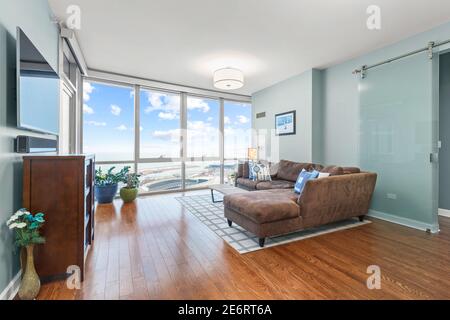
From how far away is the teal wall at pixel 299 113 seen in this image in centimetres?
419

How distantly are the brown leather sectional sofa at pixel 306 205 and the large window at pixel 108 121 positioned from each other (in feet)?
10.2

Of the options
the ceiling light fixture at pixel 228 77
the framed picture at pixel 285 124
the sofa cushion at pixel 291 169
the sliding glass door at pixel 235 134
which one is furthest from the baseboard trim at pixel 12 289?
the sliding glass door at pixel 235 134

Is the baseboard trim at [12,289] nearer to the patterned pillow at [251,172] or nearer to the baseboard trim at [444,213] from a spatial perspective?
the patterned pillow at [251,172]

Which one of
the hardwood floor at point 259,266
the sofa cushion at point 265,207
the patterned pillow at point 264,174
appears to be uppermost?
the patterned pillow at point 264,174

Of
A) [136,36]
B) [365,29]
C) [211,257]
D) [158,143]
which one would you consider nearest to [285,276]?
[211,257]

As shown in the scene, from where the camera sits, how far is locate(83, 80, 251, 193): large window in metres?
4.46

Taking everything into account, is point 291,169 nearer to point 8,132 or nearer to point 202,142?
point 202,142

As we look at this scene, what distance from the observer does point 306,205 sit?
8.25 ft

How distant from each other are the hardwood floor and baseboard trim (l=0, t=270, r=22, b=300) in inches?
6.8

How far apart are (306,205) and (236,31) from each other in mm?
2392

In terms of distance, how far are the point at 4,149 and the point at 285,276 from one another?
2.29 m

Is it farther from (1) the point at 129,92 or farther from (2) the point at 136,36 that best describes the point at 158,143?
(2) the point at 136,36

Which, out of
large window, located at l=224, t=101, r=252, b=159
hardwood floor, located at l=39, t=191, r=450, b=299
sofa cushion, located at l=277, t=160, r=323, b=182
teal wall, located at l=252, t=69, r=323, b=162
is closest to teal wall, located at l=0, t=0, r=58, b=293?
hardwood floor, located at l=39, t=191, r=450, b=299

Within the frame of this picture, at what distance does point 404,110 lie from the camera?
300 cm
